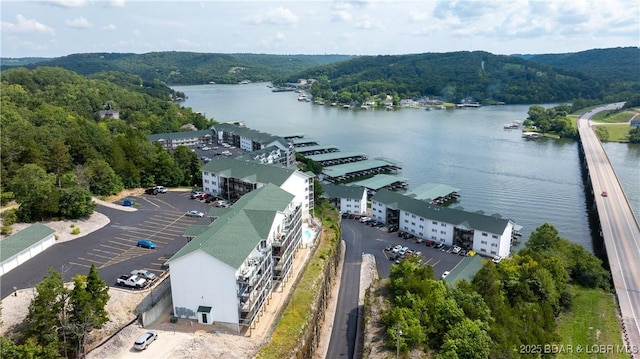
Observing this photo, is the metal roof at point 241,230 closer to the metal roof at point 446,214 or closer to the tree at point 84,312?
the tree at point 84,312

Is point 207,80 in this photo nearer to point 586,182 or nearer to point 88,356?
point 586,182

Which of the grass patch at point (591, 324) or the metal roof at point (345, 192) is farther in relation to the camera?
the metal roof at point (345, 192)

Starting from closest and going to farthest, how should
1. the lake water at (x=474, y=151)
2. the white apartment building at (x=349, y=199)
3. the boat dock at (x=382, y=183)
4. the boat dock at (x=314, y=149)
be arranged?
the white apartment building at (x=349, y=199)
the lake water at (x=474, y=151)
the boat dock at (x=382, y=183)
the boat dock at (x=314, y=149)

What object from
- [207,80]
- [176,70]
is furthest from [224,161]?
[176,70]

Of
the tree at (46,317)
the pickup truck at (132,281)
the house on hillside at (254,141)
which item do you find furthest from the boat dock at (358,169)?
the tree at (46,317)

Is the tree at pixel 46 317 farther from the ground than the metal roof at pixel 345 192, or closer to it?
farther from the ground

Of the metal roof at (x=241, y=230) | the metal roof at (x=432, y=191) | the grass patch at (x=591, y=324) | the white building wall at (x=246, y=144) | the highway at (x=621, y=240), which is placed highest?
the metal roof at (x=241, y=230)

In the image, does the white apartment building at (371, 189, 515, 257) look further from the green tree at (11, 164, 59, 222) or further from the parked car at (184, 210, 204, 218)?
the green tree at (11, 164, 59, 222)
